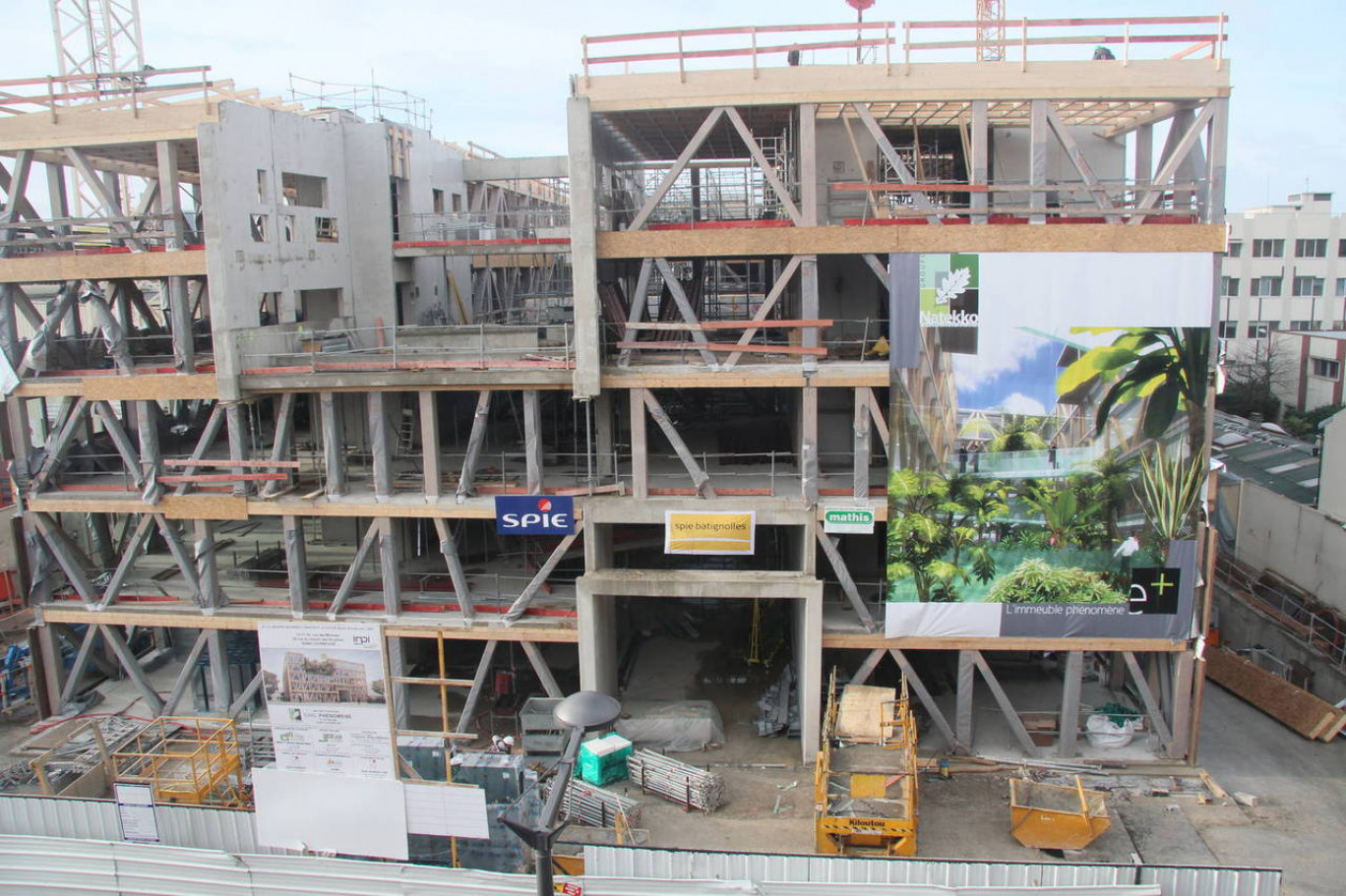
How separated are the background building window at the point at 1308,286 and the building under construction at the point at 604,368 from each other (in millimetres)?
51506

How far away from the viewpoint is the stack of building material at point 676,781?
866 inches

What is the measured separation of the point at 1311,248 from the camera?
6706 centimetres

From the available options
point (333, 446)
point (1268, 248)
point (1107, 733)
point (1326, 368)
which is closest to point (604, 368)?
point (333, 446)

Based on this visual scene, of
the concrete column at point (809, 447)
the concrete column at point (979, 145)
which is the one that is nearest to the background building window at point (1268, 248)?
the concrete column at point (979, 145)

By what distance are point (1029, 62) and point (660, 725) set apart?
17127 millimetres

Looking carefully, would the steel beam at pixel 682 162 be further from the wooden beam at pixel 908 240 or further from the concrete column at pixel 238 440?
the concrete column at pixel 238 440

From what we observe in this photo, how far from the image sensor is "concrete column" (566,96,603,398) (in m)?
22.7

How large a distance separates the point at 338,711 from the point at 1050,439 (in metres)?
15.5

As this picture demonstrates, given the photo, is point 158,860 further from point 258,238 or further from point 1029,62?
point 1029,62

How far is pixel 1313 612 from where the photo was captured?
28953 millimetres

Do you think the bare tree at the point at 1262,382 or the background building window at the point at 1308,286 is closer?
the bare tree at the point at 1262,382

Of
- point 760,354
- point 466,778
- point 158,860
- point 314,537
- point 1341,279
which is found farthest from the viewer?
point 1341,279

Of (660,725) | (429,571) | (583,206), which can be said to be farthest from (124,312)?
(660,725)

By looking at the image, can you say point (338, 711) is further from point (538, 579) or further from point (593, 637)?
point (593, 637)
